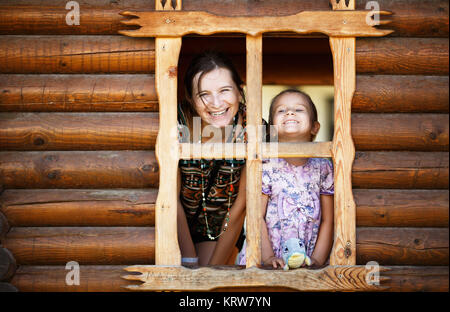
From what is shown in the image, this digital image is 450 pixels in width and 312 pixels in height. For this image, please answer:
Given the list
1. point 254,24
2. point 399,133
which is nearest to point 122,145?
point 254,24

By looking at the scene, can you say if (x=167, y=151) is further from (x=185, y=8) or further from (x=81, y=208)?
(x=185, y=8)

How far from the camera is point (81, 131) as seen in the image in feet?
12.8

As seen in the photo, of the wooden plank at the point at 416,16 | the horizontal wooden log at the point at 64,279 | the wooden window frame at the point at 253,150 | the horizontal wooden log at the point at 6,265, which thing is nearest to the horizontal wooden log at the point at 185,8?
the wooden plank at the point at 416,16

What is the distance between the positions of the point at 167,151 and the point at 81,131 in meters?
0.61

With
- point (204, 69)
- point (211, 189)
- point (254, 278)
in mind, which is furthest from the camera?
point (211, 189)

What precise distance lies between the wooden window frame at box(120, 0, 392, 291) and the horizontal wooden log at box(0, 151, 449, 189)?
129 millimetres

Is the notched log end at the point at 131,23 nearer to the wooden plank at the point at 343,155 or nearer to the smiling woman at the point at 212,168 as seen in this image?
the smiling woman at the point at 212,168

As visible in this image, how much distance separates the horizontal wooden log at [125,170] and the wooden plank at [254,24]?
2.67 ft

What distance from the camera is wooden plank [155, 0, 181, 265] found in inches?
148

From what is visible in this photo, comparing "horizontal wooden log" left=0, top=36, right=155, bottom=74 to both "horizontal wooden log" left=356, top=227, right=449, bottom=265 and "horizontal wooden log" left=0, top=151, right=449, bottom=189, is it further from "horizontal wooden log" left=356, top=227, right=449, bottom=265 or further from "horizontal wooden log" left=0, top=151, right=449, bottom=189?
"horizontal wooden log" left=356, top=227, right=449, bottom=265

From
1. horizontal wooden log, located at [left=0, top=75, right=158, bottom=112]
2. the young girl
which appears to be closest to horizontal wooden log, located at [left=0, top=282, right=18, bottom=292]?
horizontal wooden log, located at [left=0, top=75, right=158, bottom=112]

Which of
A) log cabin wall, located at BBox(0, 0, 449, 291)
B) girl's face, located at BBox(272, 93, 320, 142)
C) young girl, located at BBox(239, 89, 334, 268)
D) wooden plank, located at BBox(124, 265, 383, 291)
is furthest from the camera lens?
girl's face, located at BBox(272, 93, 320, 142)

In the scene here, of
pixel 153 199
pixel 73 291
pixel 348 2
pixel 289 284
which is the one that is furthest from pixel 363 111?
pixel 73 291

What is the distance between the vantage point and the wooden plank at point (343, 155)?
3746 millimetres
